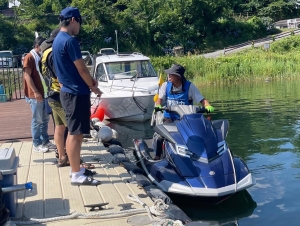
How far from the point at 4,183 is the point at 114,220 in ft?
3.39

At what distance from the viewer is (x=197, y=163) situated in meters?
5.46

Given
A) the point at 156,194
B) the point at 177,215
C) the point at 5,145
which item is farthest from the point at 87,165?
the point at 5,145

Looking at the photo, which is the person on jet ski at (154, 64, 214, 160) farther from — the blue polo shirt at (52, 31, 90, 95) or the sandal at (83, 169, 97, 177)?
the blue polo shirt at (52, 31, 90, 95)

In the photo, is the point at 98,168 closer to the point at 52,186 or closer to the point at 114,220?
the point at 52,186

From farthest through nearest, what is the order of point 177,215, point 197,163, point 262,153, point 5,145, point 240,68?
1. point 240,68
2. point 262,153
3. point 5,145
4. point 197,163
5. point 177,215

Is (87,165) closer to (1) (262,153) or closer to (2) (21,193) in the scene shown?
(2) (21,193)

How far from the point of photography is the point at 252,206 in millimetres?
5703

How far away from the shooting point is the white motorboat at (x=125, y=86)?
41.9 ft

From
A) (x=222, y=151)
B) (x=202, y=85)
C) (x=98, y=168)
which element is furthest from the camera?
(x=202, y=85)

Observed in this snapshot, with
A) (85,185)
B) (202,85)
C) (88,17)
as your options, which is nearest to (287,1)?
(88,17)

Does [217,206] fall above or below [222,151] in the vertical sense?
below

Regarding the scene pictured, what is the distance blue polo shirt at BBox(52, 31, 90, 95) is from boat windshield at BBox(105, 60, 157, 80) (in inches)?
339

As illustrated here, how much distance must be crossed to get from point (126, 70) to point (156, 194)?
30.3 feet

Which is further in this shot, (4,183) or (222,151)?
(222,151)
